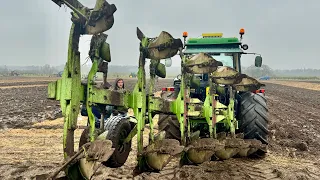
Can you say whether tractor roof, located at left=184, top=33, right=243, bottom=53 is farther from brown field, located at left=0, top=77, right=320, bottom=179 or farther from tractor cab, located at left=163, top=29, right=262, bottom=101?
brown field, located at left=0, top=77, right=320, bottom=179

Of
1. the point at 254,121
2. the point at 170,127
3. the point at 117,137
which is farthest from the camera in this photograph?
the point at 170,127

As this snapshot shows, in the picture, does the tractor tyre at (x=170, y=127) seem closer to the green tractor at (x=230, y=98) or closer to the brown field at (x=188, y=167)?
the green tractor at (x=230, y=98)

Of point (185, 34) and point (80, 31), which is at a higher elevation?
point (185, 34)

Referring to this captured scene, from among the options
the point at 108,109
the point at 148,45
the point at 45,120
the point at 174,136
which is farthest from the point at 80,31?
the point at 45,120

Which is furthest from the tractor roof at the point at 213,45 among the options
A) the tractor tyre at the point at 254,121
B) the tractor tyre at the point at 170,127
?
the tractor tyre at the point at 170,127

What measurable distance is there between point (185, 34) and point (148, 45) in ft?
14.0

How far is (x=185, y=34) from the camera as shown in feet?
26.6

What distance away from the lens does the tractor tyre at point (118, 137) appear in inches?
168

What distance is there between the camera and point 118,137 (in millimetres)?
4383

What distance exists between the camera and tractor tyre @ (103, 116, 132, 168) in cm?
427

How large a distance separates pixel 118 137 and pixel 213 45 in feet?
12.6

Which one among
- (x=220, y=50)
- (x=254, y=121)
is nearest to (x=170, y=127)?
(x=254, y=121)

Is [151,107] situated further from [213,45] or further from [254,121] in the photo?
[213,45]

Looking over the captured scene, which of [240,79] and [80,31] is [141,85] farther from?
[240,79]
